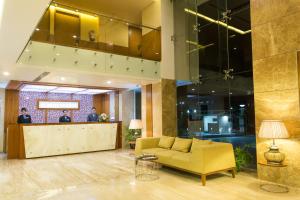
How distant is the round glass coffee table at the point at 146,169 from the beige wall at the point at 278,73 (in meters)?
2.31

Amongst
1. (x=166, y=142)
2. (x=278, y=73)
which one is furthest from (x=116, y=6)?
(x=278, y=73)

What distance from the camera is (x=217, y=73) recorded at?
260 inches

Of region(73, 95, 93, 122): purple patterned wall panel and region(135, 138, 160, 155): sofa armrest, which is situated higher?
region(73, 95, 93, 122): purple patterned wall panel

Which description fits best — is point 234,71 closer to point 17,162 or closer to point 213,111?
point 213,111

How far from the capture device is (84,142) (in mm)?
8414

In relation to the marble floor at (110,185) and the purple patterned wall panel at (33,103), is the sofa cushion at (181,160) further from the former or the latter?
the purple patterned wall panel at (33,103)

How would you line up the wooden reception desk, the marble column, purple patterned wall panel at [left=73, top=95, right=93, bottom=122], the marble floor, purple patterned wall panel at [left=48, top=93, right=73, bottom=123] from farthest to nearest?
purple patterned wall panel at [left=73, top=95, right=93, bottom=122]
purple patterned wall panel at [left=48, top=93, right=73, bottom=123]
the marble column
the wooden reception desk
the marble floor

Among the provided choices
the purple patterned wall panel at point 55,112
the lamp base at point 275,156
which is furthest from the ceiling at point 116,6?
the lamp base at point 275,156

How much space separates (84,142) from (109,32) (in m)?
4.02

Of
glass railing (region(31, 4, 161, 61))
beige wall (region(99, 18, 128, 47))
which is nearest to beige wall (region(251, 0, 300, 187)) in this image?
glass railing (region(31, 4, 161, 61))

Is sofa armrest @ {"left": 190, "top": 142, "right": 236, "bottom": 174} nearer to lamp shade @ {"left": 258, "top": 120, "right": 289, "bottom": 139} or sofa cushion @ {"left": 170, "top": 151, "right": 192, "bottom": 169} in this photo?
sofa cushion @ {"left": 170, "top": 151, "right": 192, "bottom": 169}

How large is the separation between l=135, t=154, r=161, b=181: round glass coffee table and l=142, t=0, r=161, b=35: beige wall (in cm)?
481

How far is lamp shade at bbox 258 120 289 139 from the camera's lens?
4129 mm

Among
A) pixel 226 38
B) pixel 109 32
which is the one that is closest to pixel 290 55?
pixel 226 38
